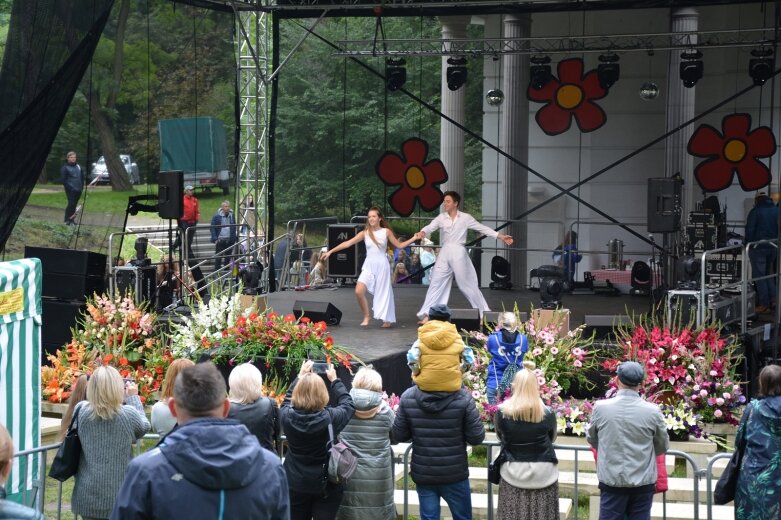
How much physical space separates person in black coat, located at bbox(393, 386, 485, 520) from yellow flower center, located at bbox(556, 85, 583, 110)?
1731 cm

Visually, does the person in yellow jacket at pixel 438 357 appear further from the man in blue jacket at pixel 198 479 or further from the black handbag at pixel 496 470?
the man in blue jacket at pixel 198 479

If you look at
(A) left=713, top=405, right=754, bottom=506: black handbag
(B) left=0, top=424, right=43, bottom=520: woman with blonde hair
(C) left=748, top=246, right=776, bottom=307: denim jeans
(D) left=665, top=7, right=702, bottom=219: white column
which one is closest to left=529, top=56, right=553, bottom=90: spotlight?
(D) left=665, top=7, right=702, bottom=219: white column

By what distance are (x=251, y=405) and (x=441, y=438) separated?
113 cm

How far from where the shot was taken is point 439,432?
277 inches

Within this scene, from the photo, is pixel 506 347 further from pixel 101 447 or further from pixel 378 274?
pixel 101 447

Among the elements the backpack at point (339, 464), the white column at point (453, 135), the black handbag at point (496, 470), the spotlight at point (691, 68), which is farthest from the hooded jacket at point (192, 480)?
the white column at point (453, 135)

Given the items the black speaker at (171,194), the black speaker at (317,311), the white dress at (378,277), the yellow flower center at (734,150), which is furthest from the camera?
the yellow flower center at (734,150)

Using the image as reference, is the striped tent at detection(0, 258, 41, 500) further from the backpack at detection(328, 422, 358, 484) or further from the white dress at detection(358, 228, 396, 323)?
the white dress at detection(358, 228, 396, 323)

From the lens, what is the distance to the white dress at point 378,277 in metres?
15.0

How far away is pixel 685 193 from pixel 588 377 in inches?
442

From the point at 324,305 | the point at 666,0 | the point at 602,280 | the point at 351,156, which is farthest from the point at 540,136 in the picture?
the point at 351,156

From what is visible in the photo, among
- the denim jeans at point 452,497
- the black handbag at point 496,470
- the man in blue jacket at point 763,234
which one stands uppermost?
the man in blue jacket at point 763,234

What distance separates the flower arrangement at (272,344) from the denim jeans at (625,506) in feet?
14.7

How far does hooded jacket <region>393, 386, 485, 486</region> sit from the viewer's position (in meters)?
7.03
